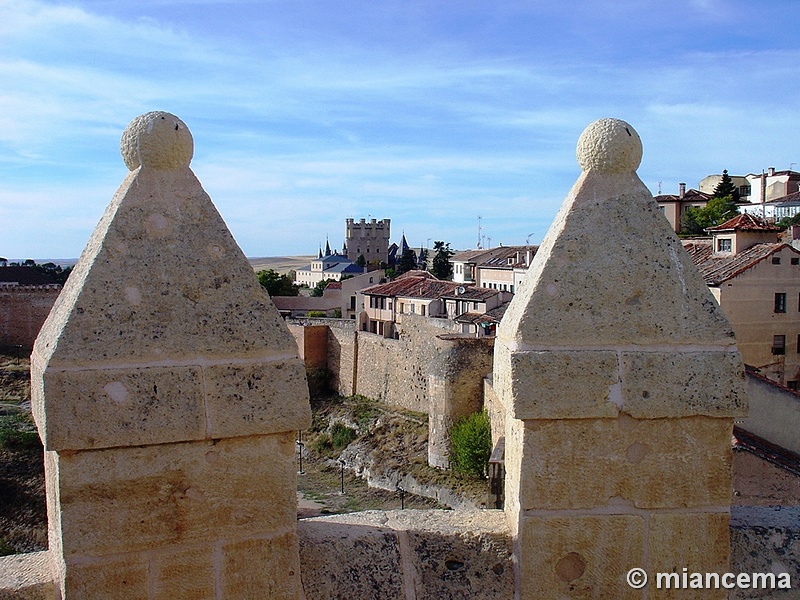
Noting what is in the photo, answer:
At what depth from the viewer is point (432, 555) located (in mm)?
2531

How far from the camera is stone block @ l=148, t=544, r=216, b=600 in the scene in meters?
2.27

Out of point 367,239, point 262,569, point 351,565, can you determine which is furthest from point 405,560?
point 367,239

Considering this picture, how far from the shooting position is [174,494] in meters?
2.29

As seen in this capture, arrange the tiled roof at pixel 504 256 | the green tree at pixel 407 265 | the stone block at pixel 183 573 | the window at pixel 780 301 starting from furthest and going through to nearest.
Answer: the green tree at pixel 407 265
the tiled roof at pixel 504 256
the window at pixel 780 301
the stone block at pixel 183 573

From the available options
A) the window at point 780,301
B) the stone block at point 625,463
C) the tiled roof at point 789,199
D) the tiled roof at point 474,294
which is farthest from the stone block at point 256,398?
the tiled roof at point 789,199

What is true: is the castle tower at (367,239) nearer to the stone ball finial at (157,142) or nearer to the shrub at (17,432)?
the shrub at (17,432)

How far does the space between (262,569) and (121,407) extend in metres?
0.62

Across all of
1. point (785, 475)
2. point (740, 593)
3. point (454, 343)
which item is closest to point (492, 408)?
point (454, 343)

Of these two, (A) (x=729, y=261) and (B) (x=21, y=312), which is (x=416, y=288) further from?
(B) (x=21, y=312)

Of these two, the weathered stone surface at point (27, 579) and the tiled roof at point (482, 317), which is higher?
the weathered stone surface at point (27, 579)

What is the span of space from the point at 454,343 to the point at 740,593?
2208 centimetres

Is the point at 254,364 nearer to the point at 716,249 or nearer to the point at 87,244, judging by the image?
the point at 87,244

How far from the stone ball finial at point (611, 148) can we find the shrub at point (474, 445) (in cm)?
2008

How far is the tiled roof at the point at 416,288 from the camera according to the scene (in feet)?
118
